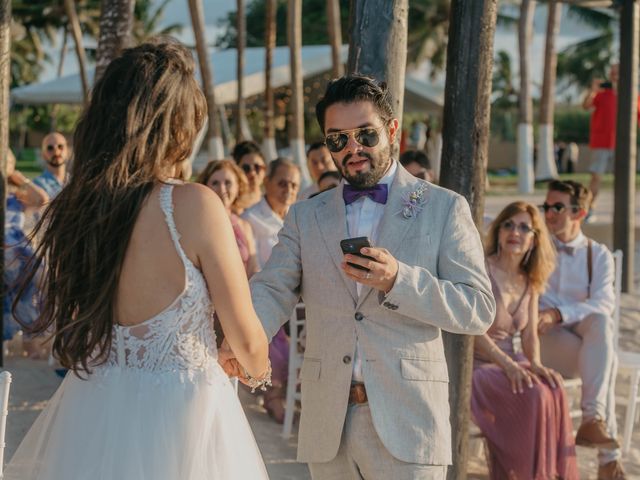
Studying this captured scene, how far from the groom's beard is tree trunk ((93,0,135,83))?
6208 millimetres

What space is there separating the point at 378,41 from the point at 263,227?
12.4 feet

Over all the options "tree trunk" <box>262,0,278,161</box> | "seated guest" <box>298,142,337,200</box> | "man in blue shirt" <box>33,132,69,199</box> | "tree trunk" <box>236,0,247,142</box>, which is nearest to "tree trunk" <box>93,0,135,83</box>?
"man in blue shirt" <box>33,132,69,199</box>

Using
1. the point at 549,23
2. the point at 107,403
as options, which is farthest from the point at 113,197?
the point at 549,23

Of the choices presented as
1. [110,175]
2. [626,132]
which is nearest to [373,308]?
[110,175]

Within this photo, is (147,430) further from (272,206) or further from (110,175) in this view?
(272,206)

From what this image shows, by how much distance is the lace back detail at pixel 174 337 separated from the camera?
2.69 m

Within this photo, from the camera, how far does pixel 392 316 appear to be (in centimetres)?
336

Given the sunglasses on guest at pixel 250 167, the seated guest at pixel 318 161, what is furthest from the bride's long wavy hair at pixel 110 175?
the sunglasses on guest at pixel 250 167

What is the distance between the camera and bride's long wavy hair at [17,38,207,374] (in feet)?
8.58

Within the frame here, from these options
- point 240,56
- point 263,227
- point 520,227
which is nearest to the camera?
point 520,227

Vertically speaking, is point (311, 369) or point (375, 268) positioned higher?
point (375, 268)

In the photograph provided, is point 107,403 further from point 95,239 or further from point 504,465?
point 504,465

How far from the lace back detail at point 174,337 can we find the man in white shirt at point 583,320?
14.0 ft

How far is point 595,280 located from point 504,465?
1718mm
